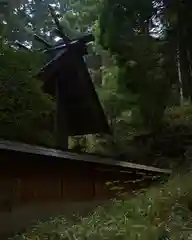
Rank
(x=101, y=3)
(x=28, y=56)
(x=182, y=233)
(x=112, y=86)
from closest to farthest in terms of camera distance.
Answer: (x=182, y=233)
(x=28, y=56)
(x=101, y=3)
(x=112, y=86)

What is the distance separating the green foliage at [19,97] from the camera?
786 cm

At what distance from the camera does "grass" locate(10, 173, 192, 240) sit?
170 inches

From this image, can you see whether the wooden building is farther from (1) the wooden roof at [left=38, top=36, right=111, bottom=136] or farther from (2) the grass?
(1) the wooden roof at [left=38, top=36, right=111, bottom=136]

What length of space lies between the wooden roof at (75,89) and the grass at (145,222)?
4.58 meters

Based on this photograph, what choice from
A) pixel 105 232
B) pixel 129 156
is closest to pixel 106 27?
pixel 129 156

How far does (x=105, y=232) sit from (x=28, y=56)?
4914 mm

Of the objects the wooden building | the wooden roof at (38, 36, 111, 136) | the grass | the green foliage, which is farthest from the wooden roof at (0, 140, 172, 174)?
the wooden roof at (38, 36, 111, 136)

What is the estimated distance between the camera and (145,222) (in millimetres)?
4762

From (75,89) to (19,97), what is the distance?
327cm

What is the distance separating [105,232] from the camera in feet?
15.1

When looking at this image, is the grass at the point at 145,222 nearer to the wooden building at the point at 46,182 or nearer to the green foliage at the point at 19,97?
the wooden building at the point at 46,182

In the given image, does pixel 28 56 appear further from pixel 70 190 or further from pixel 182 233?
pixel 182 233

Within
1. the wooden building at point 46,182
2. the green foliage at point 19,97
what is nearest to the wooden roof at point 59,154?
the wooden building at point 46,182

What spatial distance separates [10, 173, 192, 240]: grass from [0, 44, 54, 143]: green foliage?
2.35 meters
